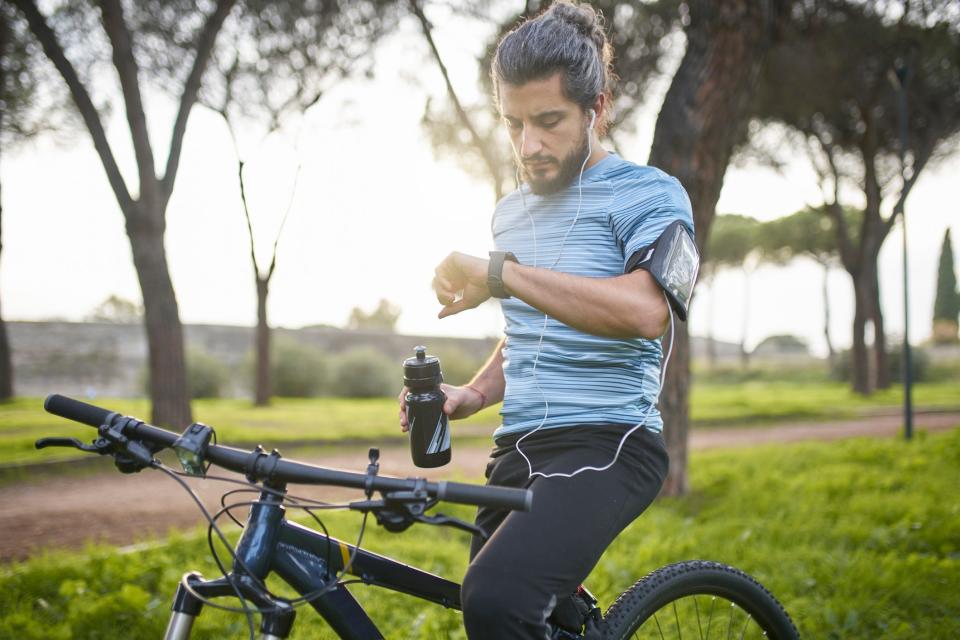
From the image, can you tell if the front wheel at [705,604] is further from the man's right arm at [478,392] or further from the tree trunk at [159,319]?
the tree trunk at [159,319]

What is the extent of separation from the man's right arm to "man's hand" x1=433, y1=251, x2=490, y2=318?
0.35m

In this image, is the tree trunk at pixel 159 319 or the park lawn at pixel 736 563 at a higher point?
the tree trunk at pixel 159 319

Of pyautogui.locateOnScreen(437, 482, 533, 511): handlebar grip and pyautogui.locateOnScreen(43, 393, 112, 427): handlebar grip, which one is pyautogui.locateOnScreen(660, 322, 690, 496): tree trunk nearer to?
pyautogui.locateOnScreen(437, 482, 533, 511): handlebar grip

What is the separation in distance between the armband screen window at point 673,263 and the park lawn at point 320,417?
337 inches

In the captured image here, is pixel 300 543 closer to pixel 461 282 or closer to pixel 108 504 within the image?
pixel 461 282

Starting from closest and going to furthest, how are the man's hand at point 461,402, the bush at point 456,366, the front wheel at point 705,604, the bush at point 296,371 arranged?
the front wheel at point 705,604
the man's hand at point 461,402
the bush at point 296,371
the bush at point 456,366

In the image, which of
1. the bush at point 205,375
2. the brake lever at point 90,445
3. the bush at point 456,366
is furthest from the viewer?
the bush at point 456,366

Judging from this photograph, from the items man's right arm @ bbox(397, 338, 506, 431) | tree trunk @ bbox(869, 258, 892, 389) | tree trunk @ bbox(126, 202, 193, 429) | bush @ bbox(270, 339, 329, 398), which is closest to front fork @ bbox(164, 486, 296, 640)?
man's right arm @ bbox(397, 338, 506, 431)

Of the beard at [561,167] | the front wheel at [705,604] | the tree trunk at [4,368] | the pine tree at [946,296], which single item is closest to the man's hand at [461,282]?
the beard at [561,167]

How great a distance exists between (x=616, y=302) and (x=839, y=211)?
22.4 meters

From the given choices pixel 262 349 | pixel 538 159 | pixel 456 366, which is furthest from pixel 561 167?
pixel 456 366

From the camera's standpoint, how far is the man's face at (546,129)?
1.98 meters

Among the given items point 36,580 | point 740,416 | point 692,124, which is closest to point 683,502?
point 692,124

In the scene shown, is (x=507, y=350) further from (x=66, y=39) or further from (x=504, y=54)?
(x=66, y=39)
